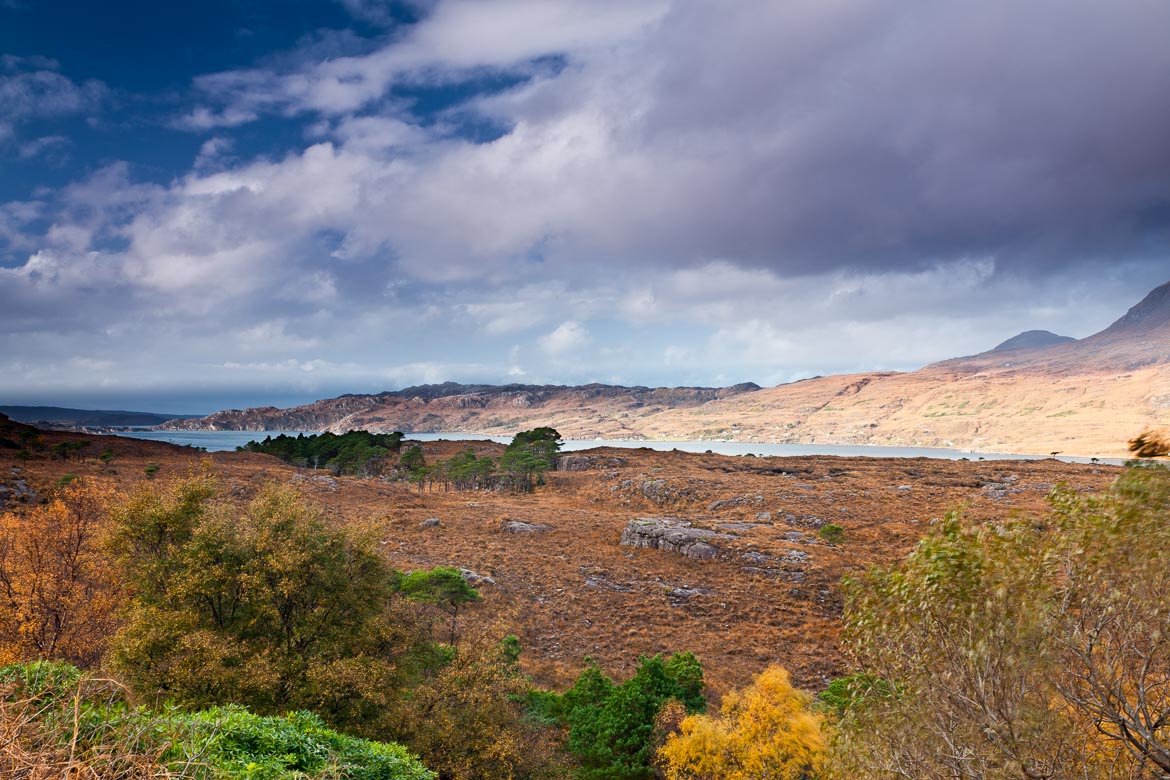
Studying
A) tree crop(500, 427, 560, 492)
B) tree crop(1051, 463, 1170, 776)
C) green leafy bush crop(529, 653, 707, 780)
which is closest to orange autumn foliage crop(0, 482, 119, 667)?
green leafy bush crop(529, 653, 707, 780)

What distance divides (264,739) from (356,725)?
552cm

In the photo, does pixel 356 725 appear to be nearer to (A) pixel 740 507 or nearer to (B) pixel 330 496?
(B) pixel 330 496

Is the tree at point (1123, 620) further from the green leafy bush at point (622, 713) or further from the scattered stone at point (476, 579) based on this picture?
the scattered stone at point (476, 579)

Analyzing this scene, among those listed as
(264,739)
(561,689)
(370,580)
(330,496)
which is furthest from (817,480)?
(264,739)

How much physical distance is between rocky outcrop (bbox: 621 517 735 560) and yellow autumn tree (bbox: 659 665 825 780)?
107ft

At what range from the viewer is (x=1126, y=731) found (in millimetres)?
9133

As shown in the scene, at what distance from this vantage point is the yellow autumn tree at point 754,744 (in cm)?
1834

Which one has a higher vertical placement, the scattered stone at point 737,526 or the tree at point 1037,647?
the tree at point 1037,647

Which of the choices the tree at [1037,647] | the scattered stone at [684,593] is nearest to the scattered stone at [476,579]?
the scattered stone at [684,593]

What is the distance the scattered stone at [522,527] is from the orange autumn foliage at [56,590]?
125 ft

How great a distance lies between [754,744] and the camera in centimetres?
1875

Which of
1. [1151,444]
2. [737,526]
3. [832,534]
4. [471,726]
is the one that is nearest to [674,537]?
[737,526]

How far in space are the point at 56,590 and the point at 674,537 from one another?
4731 centimetres

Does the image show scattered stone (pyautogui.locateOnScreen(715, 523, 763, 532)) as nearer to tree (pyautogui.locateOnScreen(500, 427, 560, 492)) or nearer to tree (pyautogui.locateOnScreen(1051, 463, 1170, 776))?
tree (pyautogui.locateOnScreen(500, 427, 560, 492))
